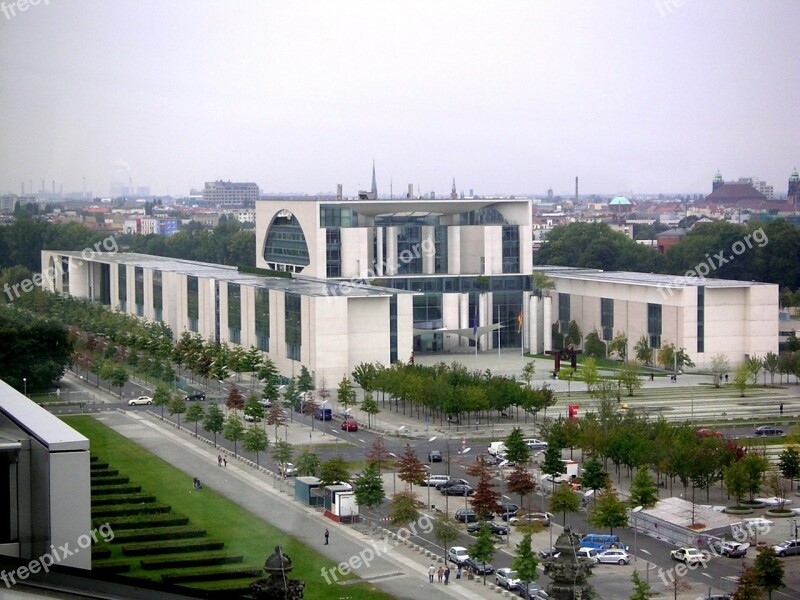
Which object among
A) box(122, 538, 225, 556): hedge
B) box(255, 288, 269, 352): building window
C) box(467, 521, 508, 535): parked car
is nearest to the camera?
box(122, 538, 225, 556): hedge

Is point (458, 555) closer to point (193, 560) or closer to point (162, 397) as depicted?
point (193, 560)

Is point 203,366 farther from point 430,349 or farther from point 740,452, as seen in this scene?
point 740,452

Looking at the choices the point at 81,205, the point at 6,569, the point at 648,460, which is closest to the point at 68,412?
the point at 81,205

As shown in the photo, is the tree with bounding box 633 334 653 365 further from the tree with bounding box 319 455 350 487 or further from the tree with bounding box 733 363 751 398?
the tree with bounding box 319 455 350 487

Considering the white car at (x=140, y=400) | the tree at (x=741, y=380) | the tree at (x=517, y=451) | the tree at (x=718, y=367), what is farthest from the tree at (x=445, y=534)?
the tree at (x=718, y=367)

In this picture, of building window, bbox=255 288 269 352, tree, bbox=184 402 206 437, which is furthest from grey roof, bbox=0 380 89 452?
building window, bbox=255 288 269 352

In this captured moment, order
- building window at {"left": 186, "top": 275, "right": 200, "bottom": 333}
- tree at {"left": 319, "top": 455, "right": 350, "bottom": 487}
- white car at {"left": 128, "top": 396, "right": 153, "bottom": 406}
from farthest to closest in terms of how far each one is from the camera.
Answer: building window at {"left": 186, "top": 275, "right": 200, "bottom": 333} < white car at {"left": 128, "top": 396, "right": 153, "bottom": 406} < tree at {"left": 319, "top": 455, "right": 350, "bottom": 487}

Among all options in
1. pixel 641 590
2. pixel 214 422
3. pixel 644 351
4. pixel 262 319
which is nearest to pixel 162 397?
pixel 214 422

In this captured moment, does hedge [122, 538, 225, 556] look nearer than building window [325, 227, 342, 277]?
Yes
